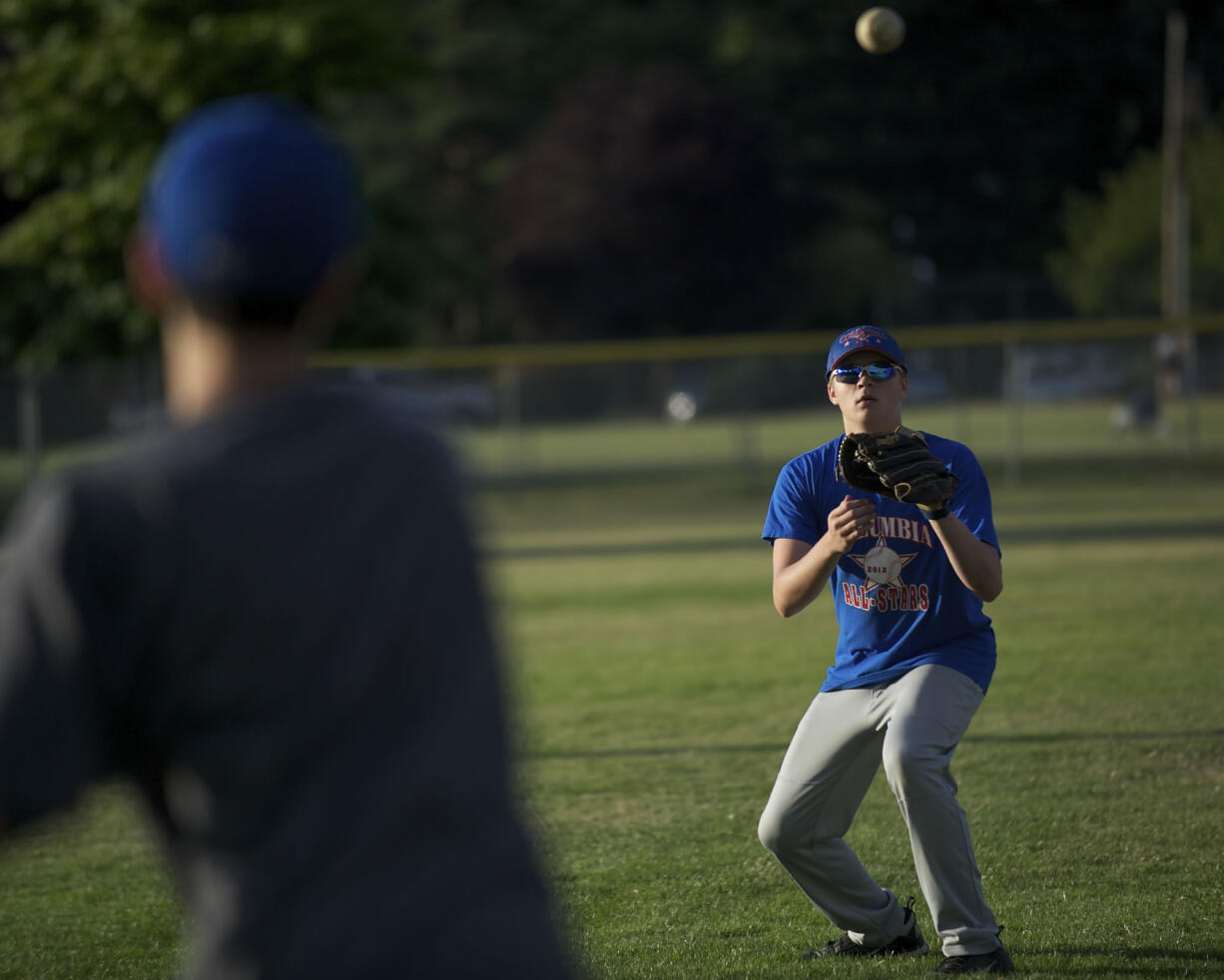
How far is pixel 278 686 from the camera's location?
1.63 metres

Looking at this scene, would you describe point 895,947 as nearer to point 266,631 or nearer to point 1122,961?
point 1122,961

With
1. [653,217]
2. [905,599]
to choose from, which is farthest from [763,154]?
[905,599]

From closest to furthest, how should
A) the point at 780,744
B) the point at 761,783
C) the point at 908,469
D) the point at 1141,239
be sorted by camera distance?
the point at 908,469 < the point at 761,783 < the point at 780,744 < the point at 1141,239

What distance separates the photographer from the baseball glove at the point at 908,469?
13.0 ft

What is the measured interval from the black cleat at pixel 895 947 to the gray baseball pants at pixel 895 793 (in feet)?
0.11

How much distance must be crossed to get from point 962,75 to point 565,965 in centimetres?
6578

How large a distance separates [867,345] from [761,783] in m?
2.83

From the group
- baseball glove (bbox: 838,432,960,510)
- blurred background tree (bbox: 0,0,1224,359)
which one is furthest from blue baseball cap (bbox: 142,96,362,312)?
blurred background tree (bbox: 0,0,1224,359)

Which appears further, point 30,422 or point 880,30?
point 30,422

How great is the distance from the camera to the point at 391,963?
1.65m

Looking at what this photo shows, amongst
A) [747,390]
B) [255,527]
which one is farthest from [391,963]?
[747,390]

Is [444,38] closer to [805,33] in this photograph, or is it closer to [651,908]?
[805,33]

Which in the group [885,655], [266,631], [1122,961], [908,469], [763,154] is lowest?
[1122,961]

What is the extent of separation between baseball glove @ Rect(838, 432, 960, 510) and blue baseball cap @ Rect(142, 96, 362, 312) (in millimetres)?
2531
